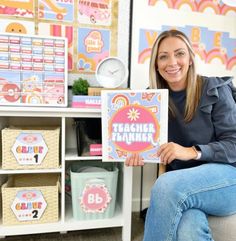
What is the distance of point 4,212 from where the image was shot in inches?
46.9

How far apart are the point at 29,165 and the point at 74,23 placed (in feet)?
2.73

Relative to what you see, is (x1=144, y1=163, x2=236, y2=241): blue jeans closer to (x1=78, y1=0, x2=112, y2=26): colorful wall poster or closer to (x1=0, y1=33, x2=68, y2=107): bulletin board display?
(x1=0, y1=33, x2=68, y2=107): bulletin board display

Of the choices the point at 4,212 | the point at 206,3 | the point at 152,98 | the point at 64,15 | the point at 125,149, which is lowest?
the point at 4,212

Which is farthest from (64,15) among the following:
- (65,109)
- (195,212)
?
(195,212)

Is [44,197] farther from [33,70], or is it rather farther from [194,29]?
[194,29]

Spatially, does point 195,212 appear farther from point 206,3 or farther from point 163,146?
point 206,3

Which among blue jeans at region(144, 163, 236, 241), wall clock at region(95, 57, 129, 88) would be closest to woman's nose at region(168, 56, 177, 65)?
wall clock at region(95, 57, 129, 88)

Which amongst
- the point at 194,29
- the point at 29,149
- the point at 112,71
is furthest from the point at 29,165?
the point at 194,29

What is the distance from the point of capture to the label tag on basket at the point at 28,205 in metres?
1.19

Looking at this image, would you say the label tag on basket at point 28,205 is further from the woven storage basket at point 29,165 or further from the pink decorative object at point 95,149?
the pink decorative object at point 95,149

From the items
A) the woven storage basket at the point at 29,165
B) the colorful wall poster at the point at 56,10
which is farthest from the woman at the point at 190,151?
the colorful wall poster at the point at 56,10

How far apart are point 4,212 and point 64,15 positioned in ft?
3.57

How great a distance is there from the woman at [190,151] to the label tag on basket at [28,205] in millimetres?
486

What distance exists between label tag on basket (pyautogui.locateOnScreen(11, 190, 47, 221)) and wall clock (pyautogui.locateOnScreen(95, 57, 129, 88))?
2.14 feet
